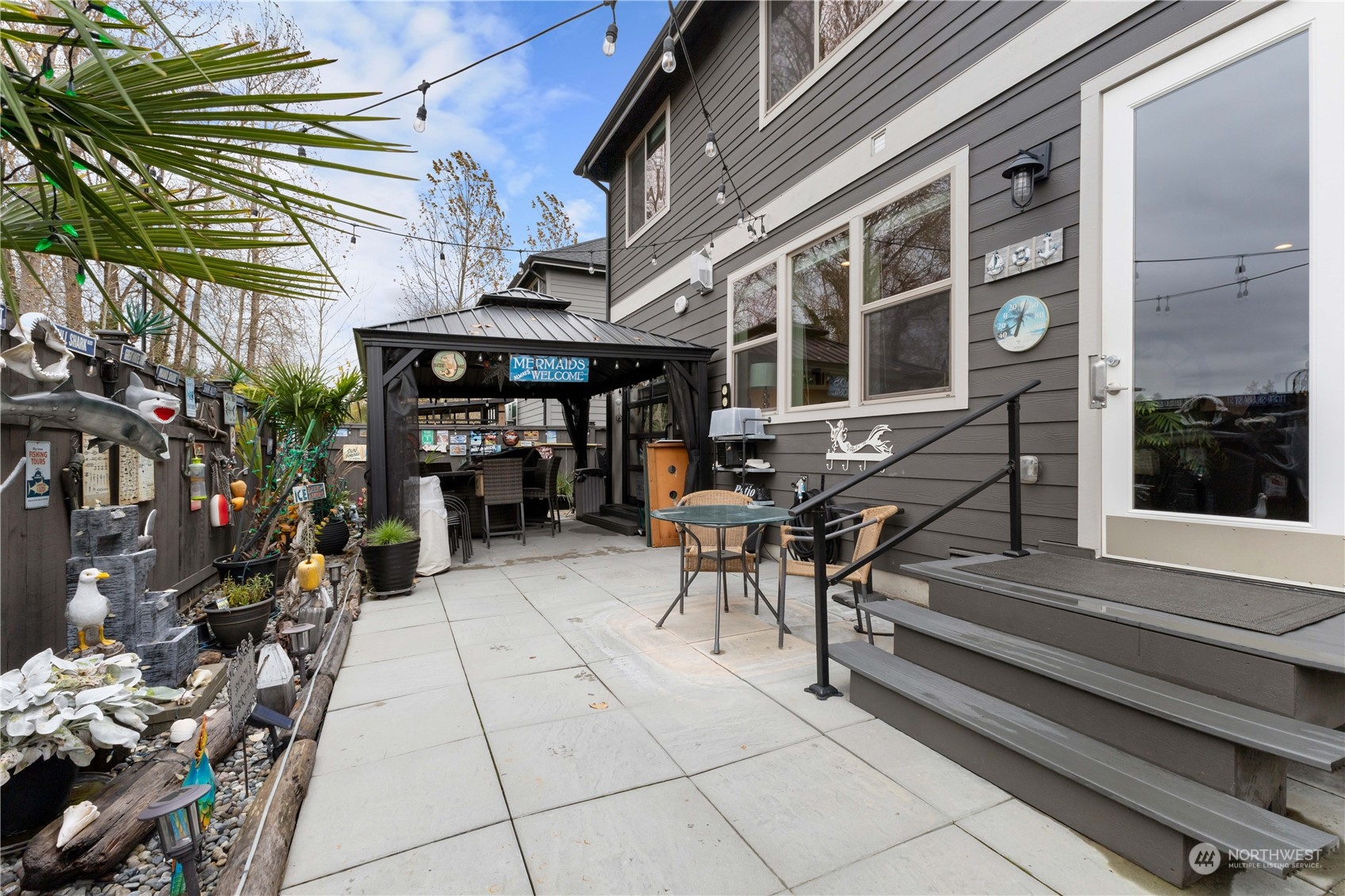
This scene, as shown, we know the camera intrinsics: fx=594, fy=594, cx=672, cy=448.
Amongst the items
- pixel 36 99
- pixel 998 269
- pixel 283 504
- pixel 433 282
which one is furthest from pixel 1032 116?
pixel 433 282

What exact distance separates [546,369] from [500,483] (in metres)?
1.39

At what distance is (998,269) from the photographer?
339 cm

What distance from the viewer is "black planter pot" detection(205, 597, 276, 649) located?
331 cm

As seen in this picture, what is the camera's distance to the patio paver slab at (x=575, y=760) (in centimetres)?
196

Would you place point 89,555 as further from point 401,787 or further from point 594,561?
point 594,561

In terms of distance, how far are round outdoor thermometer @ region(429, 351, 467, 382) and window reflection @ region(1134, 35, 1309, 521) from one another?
5.29 metres

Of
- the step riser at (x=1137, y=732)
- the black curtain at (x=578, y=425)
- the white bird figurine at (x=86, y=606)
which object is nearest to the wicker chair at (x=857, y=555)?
the step riser at (x=1137, y=732)

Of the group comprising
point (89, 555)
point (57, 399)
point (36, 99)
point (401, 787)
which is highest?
point (36, 99)

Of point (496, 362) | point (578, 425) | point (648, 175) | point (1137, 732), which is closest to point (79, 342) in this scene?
point (496, 362)

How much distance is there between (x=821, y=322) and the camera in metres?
4.93

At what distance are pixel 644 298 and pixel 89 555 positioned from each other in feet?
21.5

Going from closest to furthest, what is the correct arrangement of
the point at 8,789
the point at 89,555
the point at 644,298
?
the point at 8,789 < the point at 89,555 < the point at 644,298

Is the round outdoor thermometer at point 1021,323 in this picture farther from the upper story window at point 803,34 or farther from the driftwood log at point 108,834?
the driftwood log at point 108,834

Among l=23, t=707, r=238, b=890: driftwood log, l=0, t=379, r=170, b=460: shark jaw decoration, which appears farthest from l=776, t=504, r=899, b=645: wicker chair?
l=0, t=379, r=170, b=460: shark jaw decoration
